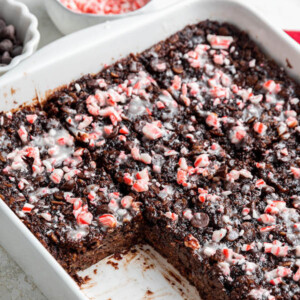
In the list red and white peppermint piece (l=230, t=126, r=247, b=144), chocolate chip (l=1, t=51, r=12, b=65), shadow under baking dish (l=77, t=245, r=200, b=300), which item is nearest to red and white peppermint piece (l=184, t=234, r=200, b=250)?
shadow under baking dish (l=77, t=245, r=200, b=300)

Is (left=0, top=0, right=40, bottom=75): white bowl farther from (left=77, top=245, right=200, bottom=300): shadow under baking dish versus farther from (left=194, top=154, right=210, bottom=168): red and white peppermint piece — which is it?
(left=77, top=245, right=200, bottom=300): shadow under baking dish

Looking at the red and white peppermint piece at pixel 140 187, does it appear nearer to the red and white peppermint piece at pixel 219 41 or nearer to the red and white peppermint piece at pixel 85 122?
the red and white peppermint piece at pixel 85 122

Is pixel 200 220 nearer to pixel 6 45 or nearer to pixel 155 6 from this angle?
pixel 155 6

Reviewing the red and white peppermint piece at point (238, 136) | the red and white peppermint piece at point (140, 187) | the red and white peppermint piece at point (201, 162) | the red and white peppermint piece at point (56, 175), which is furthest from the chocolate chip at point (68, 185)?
the red and white peppermint piece at point (238, 136)

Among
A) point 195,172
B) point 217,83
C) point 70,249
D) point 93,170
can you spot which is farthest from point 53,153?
point 217,83

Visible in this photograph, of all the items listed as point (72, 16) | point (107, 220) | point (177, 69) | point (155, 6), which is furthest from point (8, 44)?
point (107, 220)

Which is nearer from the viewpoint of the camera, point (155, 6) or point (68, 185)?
point (68, 185)
